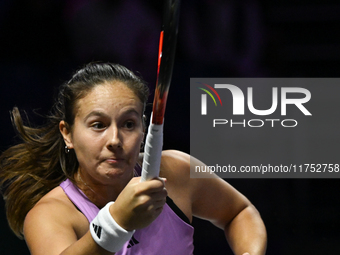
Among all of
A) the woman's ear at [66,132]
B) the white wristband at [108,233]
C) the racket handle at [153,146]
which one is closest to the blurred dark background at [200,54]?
the woman's ear at [66,132]

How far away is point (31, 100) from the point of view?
230 centimetres

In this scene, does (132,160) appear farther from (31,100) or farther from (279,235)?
(279,235)

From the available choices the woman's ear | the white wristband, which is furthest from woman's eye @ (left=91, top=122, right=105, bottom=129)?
the white wristband

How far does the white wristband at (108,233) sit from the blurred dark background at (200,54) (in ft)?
4.27

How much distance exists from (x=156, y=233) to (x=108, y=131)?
0.36 meters

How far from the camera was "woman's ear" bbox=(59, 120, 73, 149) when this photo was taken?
1.34 meters

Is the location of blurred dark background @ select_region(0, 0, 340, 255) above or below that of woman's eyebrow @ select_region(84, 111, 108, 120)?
above

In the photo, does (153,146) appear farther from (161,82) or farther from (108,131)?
(108,131)

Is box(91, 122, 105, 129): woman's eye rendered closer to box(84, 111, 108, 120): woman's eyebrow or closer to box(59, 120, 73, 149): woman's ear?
box(84, 111, 108, 120): woman's eyebrow

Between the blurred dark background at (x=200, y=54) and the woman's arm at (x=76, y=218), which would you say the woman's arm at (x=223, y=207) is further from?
the blurred dark background at (x=200, y=54)

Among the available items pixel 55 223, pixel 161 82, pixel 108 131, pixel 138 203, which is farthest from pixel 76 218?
pixel 161 82

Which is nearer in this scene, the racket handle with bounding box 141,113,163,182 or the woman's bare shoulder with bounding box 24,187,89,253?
the racket handle with bounding box 141,113,163,182

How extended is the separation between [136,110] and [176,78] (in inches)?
53.8

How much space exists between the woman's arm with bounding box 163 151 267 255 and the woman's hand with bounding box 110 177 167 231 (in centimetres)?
58
